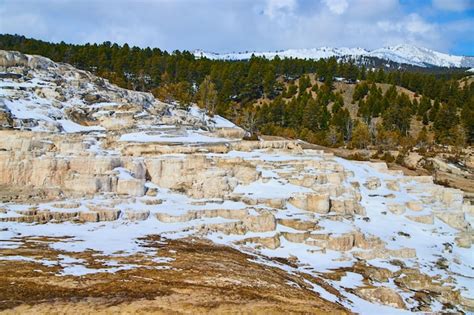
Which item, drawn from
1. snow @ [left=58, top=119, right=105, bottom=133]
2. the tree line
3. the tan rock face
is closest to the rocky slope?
the tan rock face

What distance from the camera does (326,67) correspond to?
91812 mm

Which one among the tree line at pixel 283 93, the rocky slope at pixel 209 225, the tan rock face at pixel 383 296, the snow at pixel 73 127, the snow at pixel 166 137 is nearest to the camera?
the rocky slope at pixel 209 225

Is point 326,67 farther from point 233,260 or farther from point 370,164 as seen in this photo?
point 233,260

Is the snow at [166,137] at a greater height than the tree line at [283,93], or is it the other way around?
the tree line at [283,93]

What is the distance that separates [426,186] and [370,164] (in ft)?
15.2

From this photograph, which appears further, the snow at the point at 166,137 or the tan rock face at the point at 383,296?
the snow at the point at 166,137

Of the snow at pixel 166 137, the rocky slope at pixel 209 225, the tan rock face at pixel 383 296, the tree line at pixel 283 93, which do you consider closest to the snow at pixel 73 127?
the rocky slope at pixel 209 225

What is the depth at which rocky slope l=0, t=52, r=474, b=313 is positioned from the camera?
1291cm

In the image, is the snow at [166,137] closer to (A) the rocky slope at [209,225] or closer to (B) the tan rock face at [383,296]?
(A) the rocky slope at [209,225]

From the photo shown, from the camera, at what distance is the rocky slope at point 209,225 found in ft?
42.3

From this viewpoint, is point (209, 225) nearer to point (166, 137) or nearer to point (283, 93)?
point (166, 137)

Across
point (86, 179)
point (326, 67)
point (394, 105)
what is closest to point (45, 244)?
point (86, 179)

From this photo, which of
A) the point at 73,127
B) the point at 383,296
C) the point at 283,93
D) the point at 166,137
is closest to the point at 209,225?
the point at 383,296

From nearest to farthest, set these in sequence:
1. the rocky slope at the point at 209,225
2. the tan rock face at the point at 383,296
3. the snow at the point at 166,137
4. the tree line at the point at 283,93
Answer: the rocky slope at the point at 209,225 < the tan rock face at the point at 383,296 < the snow at the point at 166,137 < the tree line at the point at 283,93
